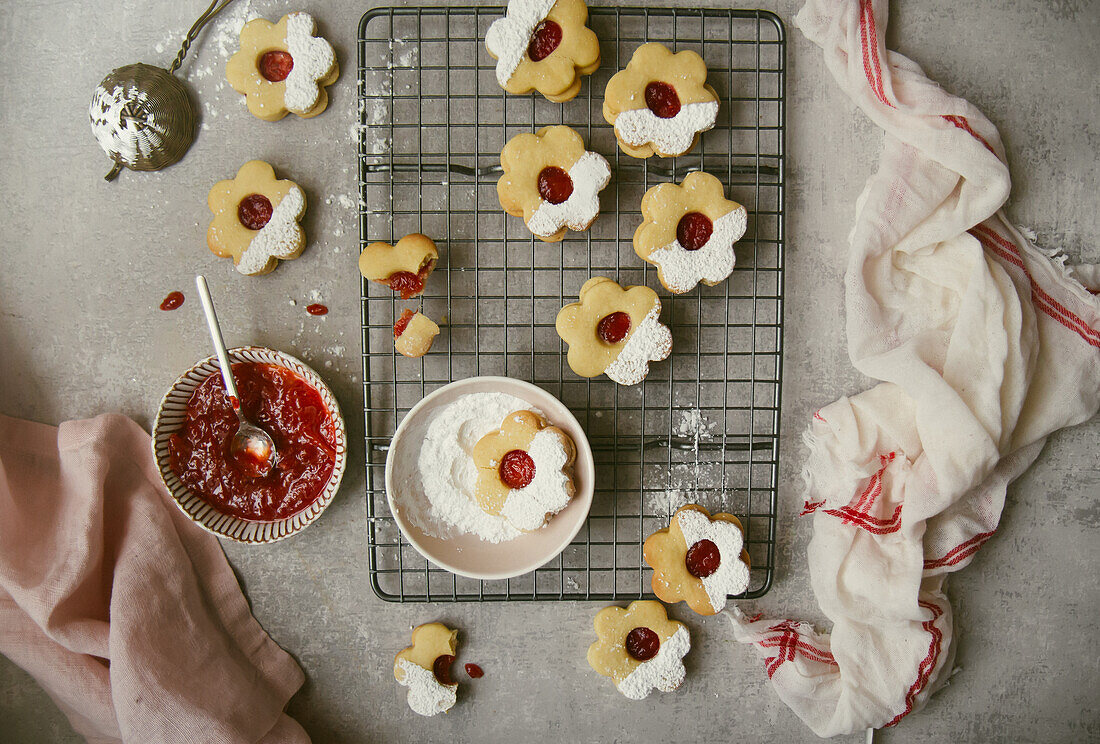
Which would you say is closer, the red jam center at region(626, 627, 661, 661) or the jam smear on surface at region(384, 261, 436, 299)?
the jam smear on surface at region(384, 261, 436, 299)

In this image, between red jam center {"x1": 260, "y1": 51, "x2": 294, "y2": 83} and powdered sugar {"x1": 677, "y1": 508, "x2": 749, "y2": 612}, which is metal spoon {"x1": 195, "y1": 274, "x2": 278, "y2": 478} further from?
powdered sugar {"x1": 677, "y1": 508, "x2": 749, "y2": 612}

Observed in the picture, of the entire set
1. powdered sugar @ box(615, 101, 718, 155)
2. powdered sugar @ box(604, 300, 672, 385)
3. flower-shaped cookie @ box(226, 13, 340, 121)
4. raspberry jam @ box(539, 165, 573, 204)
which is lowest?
powdered sugar @ box(604, 300, 672, 385)

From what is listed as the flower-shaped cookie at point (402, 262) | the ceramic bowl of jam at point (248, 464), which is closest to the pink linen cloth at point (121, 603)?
the ceramic bowl of jam at point (248, 464)

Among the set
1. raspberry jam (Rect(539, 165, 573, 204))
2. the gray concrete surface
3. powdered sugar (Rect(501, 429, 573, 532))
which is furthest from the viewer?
the gray concrete surface

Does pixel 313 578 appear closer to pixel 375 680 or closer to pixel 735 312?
pixel 375 680

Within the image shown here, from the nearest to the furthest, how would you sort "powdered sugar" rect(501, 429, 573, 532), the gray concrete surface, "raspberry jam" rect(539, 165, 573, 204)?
1. "powdered sugar" rect(501, 429, 573, 532)
2. "raspberry jam" rect(539, 165, 573, 204)
3. the gray concrete surface

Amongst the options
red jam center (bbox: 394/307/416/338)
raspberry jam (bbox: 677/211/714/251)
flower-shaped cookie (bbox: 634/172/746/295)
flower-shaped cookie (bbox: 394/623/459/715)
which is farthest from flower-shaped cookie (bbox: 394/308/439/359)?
flower-shaped cookie (bbox: 394/623/459/715)

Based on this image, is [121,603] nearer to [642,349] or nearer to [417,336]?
[417,336]

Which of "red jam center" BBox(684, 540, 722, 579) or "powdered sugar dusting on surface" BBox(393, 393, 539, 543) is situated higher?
"powdered sugar dusting on surface" BBox(393, 393, 539, 543)

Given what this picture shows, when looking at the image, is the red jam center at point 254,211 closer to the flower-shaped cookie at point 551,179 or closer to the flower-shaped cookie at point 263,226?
the flower-shaped cookie at point 263,226
